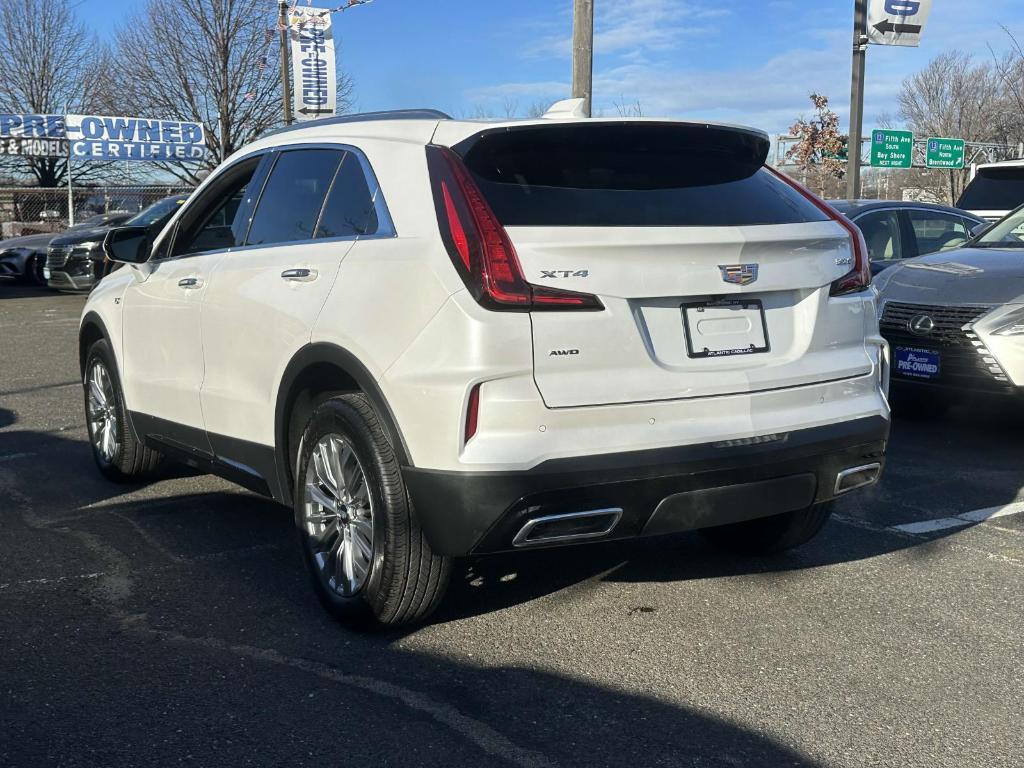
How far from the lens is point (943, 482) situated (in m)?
6.14

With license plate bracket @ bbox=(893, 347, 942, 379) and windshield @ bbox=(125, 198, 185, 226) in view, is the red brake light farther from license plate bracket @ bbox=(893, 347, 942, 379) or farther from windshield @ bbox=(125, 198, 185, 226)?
windshield @ bbox=(125, 198, 185, 226)

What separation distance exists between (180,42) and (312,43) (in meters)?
17.3

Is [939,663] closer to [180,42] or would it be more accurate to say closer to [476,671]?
[476,671]

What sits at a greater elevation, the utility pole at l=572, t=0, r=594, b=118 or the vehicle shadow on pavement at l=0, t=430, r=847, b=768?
the utility pole at l=572, t=0, r=594, b=118

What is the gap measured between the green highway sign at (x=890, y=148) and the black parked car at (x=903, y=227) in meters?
26.5

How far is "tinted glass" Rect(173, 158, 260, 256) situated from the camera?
4.93 m

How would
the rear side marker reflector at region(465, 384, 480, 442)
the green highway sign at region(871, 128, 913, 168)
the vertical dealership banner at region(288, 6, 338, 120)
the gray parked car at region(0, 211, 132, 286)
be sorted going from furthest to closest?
the green highway sign at region(871, 128, 913, 168) < the vertical dealership banner at region(288, 6, 338, 120) < the gray parked car at region(0, 211, 132, 286) < the rear side marker reflector at region(465, 384, 480, 442)

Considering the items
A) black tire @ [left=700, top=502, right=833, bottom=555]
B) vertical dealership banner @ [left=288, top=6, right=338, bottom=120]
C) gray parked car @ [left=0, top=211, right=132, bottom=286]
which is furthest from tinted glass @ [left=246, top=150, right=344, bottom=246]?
vertical dealership banner @ [left=288, top=6, right=338, bottom=120]

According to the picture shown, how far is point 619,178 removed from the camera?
3.69m

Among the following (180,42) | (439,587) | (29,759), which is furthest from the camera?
(180,42)

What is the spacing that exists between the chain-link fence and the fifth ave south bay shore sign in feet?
5.04

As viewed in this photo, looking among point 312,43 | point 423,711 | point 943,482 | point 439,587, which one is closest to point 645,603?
point 439,587

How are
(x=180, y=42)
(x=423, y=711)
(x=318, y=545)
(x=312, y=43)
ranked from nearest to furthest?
(x=423, y=711)
(x=318, y=545)
(x=312, y=43)
(x=180, y=42)

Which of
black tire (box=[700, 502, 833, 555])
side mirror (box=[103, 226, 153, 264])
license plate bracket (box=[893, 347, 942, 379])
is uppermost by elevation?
side mirror (box=[103, 226, 153, 264])
